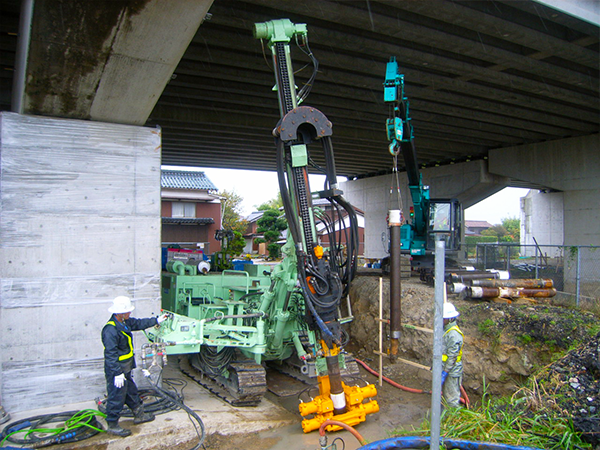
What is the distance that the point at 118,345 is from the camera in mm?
5738

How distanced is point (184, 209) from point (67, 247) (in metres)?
26.0

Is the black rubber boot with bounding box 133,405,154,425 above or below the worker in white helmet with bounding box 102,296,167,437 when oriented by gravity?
below

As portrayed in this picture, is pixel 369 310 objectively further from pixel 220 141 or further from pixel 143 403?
pixel 220 141

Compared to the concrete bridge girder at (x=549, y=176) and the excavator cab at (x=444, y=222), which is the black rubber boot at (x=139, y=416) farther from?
the excavator cab at (x=444, y=222)

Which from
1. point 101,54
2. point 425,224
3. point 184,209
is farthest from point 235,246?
point 184,209

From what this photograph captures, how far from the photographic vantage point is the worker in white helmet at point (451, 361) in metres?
6.40

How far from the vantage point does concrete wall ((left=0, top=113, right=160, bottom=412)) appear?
607 centimetres

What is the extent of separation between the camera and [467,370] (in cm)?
830

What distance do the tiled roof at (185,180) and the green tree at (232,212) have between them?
17.9 feet

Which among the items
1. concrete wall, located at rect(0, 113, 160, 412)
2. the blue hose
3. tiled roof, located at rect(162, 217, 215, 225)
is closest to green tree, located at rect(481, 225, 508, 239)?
tiled roof, located at rect(162, 217, 215, 225)

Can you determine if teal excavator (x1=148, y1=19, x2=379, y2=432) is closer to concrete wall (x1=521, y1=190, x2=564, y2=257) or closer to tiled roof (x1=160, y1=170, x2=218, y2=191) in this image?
tiled roof (x1=160, y1=170, x2=218, y2=191)

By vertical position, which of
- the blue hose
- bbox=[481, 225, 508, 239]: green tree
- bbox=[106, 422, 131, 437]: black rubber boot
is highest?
bbox=[481, 225, 508, 239]: green tree

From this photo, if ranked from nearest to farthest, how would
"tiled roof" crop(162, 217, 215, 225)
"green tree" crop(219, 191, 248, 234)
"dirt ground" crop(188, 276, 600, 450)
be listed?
"dirt ground" crop(188, 276, 600, 450)
"tiled roof" crop(162, 217, 215, 225)
"green tree" crop(219, 191, 248, 234)

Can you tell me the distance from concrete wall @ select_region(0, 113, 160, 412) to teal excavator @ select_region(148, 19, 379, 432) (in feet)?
3.28
